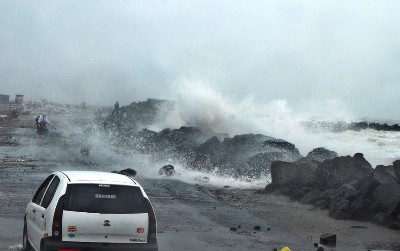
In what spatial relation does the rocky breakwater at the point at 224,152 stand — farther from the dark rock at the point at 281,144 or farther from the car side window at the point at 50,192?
the car side window at the point at 50,192

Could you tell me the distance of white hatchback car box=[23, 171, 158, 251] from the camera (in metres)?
6.96

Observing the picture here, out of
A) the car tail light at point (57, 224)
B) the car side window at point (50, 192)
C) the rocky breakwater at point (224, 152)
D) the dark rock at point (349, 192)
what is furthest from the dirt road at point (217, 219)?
the rocky breakwater at point (224, 152)

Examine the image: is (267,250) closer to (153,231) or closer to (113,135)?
(153,231)

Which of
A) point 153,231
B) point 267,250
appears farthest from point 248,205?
point 153,231

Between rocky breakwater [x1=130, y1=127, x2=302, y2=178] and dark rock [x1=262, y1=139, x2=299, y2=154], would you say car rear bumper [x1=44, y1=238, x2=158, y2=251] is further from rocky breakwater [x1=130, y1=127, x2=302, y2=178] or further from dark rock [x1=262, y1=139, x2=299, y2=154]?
dark rock [x1=262, y1=139, x2=299, y2=154]

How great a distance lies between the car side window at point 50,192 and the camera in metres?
7.55

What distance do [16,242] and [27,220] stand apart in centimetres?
150

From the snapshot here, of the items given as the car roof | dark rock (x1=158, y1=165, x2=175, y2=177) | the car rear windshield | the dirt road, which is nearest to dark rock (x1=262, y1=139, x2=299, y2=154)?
dark rock (x1=158, y1=165, x2=175, y2=177)

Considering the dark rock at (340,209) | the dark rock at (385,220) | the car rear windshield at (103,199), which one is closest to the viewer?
the car rear windshield at (103,199)

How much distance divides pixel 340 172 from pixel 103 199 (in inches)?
549

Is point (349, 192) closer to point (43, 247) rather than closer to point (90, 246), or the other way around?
point (90, 246)

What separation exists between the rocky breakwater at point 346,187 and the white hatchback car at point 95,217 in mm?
8792

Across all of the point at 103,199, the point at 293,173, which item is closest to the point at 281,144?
the point at 293,173

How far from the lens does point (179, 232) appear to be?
12.0m
